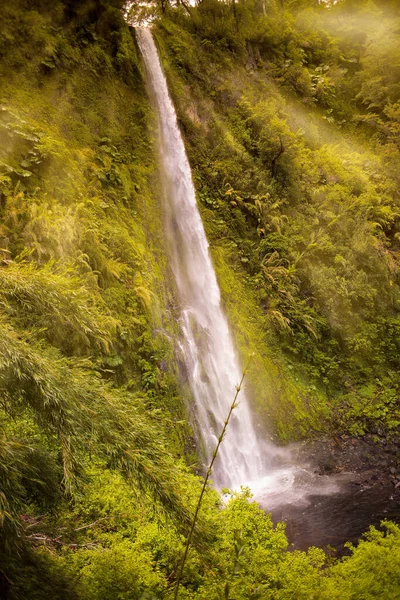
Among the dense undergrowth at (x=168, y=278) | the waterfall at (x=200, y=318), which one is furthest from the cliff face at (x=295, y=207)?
the waterfall at (x=200, y=318)

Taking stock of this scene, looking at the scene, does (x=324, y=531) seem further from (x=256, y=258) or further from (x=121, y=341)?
(x=256, y=258)

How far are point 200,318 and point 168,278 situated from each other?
1187 mm

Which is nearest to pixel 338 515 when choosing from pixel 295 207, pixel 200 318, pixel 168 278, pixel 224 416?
pixel 224 416

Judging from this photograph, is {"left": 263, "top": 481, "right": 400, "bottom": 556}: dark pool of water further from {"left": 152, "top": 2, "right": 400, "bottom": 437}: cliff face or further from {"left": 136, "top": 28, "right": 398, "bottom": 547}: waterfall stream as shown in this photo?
{"left": 152, "top": 2, "right": 400, "bottom": 437}: cliff face

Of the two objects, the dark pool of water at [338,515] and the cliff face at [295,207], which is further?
the cliff face at [295,207]

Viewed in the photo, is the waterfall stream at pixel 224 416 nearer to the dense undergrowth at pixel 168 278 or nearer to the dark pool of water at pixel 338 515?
the dark pool of water at pixel 338 515

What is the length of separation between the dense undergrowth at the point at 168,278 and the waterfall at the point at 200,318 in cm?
44

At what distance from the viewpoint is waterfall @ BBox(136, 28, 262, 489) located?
7660 mm

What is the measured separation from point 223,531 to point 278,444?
167 inches

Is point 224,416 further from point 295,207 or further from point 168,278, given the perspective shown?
point 295,207

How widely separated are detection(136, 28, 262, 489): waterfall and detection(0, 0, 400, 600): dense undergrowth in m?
0.44

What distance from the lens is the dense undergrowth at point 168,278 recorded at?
12.0 ft

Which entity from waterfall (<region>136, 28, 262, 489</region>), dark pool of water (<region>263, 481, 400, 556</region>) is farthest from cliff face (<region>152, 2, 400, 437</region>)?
dark pool of water (<region>263, 481, 400, 556</region>)

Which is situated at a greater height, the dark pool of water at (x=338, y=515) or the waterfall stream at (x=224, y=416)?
the waterfall stream at (x=224, y=416)
